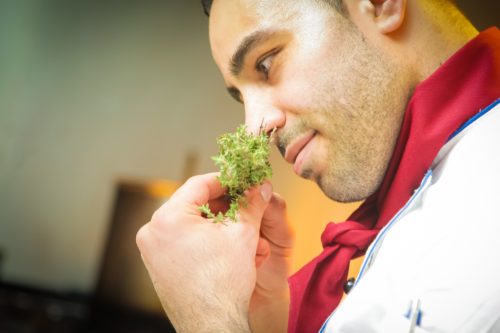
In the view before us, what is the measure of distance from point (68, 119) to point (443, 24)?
2126 millimetres

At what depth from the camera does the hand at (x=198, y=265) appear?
2.80ft

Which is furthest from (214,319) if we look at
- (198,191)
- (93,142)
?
(93,142)

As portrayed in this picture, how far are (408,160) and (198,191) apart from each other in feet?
1.63

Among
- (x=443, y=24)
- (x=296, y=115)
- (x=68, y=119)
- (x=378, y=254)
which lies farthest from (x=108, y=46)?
(x=378, y=254)

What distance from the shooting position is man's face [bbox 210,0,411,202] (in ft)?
3.40

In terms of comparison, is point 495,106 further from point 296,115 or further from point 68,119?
point 68,119

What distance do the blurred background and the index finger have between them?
1.84ft

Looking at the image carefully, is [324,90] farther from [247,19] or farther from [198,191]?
[198,191]

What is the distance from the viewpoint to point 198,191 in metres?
0.90

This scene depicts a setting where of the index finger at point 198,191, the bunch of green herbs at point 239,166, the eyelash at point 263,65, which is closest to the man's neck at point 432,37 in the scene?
the eyelash at point 263,65

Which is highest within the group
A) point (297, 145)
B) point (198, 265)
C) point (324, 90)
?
point (324, 90)

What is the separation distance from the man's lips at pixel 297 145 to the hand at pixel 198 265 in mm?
311

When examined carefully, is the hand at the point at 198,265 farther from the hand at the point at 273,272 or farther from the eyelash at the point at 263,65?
the eyelash at the point at 263,65

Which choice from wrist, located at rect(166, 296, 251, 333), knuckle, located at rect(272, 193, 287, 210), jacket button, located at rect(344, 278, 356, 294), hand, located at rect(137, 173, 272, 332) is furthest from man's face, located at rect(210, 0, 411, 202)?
wrist, located at rect(166, 296, 251, 333)
